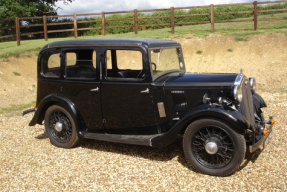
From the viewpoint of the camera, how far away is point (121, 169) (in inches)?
174

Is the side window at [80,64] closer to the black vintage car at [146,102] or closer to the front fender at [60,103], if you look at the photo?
the black vintage car at [146,102]

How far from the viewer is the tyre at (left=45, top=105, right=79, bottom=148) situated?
17.1 feet

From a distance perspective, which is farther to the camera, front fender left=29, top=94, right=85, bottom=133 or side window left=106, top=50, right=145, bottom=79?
front fender left=29, top=94, right=85, bottom=133

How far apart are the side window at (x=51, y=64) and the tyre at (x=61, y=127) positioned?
Answer: 66 cm

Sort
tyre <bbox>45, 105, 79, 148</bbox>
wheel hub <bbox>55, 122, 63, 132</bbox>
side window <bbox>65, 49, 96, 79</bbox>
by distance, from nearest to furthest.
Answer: side window <bbox>65, 49, 96, 79</bbox>, tyre <bbox>45, 105, 79, 148</bbox>, wheel hub <bbox>55, 122, 63, 132</bbox>

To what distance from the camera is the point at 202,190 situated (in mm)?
3676

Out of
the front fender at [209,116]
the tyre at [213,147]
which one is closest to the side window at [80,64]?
the front fender at [209,116]

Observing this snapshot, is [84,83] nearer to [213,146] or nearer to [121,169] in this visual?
[121,169]

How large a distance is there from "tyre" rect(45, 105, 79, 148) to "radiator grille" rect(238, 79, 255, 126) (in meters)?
2.94

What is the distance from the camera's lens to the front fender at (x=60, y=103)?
510 cm

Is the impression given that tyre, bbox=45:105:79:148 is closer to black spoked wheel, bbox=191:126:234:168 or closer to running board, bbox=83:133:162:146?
running board, bbox=83:133:162:146

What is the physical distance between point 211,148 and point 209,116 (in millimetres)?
451

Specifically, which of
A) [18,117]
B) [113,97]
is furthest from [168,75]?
[18,117]

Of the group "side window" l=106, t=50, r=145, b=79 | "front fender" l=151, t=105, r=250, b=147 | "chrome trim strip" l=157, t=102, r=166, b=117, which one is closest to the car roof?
"side window" l=106, t=50, r=145, b=79
